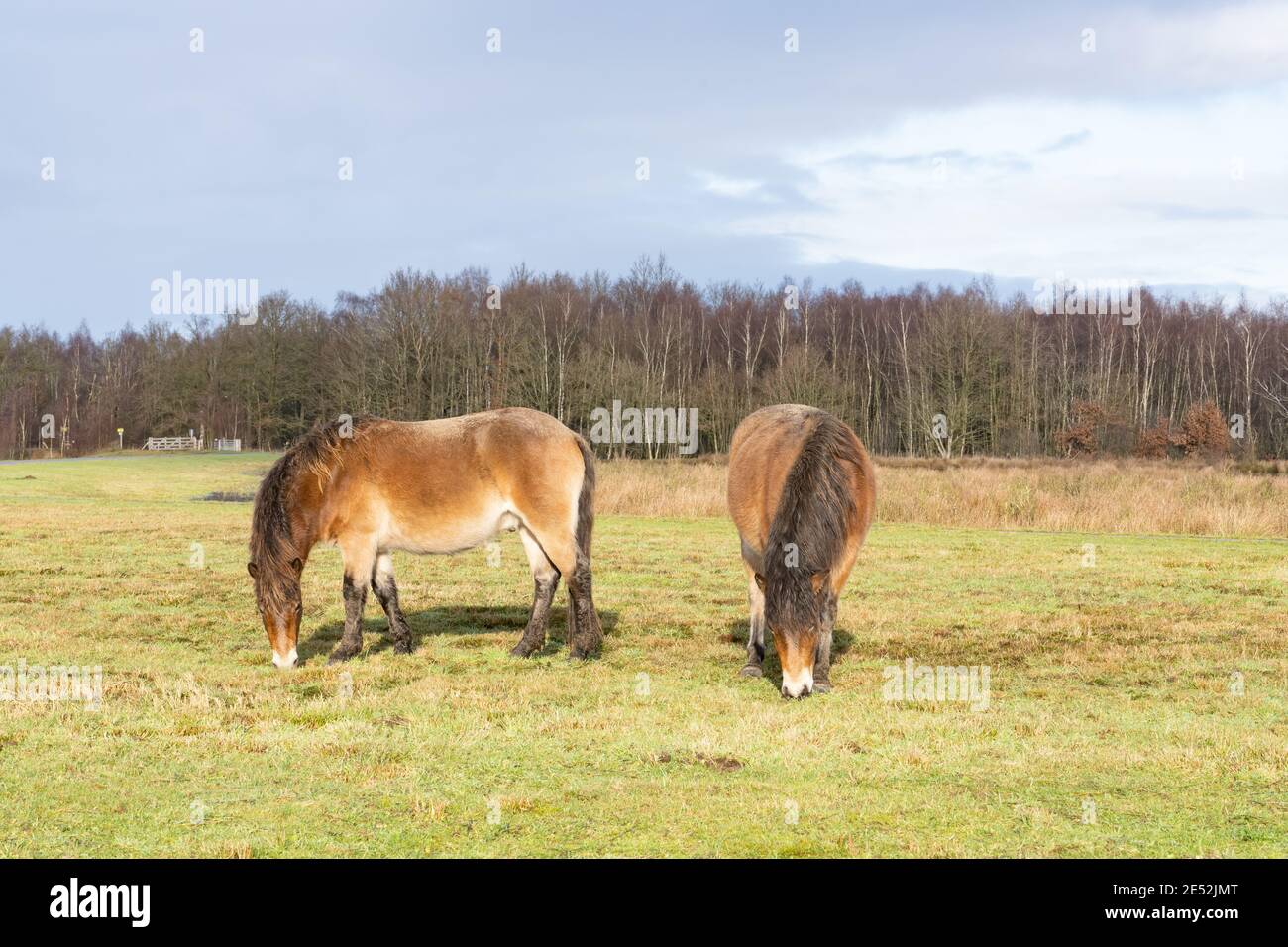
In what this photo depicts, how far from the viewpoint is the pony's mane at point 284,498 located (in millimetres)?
9141

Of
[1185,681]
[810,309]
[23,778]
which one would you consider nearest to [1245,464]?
[810,309]

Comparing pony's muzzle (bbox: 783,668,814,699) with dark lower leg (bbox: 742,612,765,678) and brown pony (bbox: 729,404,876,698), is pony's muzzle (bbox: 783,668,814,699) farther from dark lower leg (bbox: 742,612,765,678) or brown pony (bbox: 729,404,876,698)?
dark lower leg (bbox: 742,612,765,678)

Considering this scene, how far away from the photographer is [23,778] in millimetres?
5809

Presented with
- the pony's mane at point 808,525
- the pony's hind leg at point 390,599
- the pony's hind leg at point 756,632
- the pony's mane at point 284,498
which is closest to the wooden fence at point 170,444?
the pony's mane at point 284,498

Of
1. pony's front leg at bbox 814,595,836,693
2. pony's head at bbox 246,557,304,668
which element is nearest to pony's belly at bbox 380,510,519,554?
pony's head at bbox 246,557,304,668

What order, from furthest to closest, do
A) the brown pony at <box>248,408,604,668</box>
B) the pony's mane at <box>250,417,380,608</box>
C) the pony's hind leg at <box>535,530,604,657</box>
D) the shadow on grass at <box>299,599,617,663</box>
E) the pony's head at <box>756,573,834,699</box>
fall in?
the shadow on grass at <box>299,599,617,663</box> < the pony's hind leg at <box>535,530,604,657</box> < the brown pony at <box>248,408,604,668</box> < the pony's mane at <box>250,417,380,608</box> < the pony's head at <box>756,573,834,699</box>

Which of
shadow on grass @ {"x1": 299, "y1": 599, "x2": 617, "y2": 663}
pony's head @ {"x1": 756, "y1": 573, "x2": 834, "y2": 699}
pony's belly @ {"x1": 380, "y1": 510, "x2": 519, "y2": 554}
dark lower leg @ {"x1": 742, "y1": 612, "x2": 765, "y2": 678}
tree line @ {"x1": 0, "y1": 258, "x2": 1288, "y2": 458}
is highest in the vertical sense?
tree line @ {"x1": 0, "y1": 258, "x2": 1288, "y2": 458}

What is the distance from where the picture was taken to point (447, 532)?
941 centimetres

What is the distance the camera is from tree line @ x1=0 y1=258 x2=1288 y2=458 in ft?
206

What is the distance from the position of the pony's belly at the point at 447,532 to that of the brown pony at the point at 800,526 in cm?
223

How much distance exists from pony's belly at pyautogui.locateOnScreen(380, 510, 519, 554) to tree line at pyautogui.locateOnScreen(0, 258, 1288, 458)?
4972 cm

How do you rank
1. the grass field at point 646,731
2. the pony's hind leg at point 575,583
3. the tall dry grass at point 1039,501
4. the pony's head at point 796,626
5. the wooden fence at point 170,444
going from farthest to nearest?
1. the wooden fence at point 170,444
2. the tall dry grass at point 1039,501
3. the pony's hind leg at point 575,583
4. the pony's head at point 796,626
5. the grass field at point 646,731

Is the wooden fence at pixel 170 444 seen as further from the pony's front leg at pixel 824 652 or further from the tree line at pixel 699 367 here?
the pony's front leg at pixel 824 652

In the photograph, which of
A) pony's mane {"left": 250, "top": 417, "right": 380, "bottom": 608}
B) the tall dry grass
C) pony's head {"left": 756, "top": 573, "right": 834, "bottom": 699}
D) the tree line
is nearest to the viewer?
pony's head {"left": 756, "top": 573, "right": 834, "bottom": 699}
